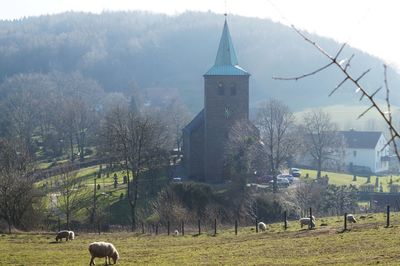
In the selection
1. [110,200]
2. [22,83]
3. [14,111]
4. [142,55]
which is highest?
[142,55]

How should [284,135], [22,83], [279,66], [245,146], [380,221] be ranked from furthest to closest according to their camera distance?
[279,66]
[22,83]
[284,135]
[245,146]
[380,221]

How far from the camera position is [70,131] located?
80438 millimetres

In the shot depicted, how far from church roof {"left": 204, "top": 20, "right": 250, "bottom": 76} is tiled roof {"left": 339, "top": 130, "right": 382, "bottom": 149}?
109 feet

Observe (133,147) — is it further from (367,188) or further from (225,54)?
(367,188)

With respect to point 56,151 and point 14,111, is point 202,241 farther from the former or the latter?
point 14,111

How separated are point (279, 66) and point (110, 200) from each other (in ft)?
374

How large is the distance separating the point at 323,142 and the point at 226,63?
20.2 metres

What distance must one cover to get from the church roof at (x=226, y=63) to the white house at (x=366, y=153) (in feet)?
107

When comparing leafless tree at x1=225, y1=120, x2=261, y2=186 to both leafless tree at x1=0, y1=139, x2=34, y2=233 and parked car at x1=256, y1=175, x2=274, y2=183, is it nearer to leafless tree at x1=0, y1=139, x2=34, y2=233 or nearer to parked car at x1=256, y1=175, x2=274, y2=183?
parked car at x1=256, y1=175, x2=274, y2=183

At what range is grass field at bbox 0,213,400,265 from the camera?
17344 mm

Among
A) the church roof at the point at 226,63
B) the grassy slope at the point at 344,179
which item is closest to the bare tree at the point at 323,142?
the grassy slope at the point at 344,179

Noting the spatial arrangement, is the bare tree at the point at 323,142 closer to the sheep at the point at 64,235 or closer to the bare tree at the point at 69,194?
the bare tree at the point at 69,194

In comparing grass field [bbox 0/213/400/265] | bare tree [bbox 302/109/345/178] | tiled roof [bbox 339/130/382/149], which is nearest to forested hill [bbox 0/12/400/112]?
tiled roof [bbox 339/130/382/149]

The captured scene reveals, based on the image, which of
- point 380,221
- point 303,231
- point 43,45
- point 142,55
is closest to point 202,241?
point 303,231
